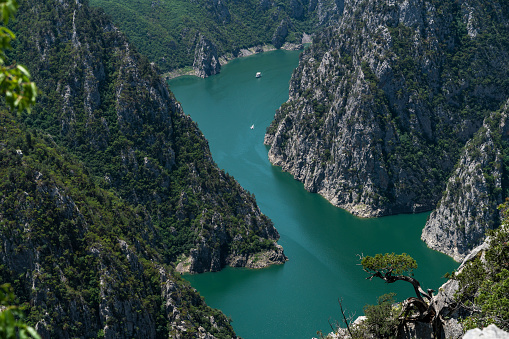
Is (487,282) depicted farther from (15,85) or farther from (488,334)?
(15,85)

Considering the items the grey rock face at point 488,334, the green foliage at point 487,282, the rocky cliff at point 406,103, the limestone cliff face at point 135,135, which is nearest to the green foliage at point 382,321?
the green foliage at point 487,282

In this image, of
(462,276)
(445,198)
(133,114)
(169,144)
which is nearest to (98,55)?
(133,114)

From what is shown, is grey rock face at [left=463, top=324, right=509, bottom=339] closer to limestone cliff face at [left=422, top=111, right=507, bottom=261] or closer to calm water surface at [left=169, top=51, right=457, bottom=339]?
calm water surface at [left=169, top=51, right=457, bottom=339]

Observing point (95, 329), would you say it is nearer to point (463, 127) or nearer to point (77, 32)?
point (77, 32)

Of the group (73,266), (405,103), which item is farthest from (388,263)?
(405,103)

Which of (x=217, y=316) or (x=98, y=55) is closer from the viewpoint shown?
(x=217, y=316)

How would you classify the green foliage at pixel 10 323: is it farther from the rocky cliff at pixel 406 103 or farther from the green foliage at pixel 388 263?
the rocky cliff at pixel 406 103

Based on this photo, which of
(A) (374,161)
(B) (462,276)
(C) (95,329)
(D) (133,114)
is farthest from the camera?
(A) (374,161)
